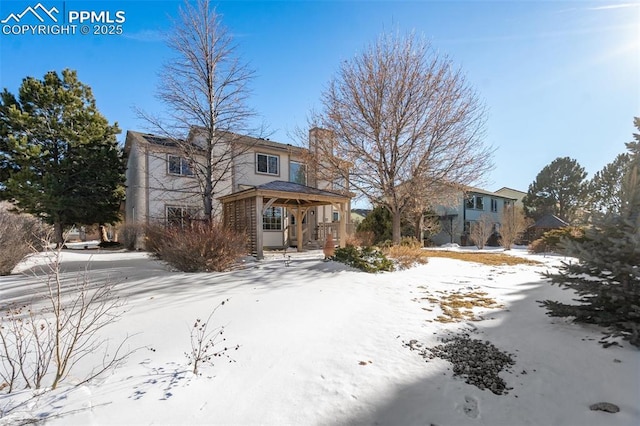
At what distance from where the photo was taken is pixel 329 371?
10.3ft

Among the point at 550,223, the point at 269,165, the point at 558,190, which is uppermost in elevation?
the point at 269,165

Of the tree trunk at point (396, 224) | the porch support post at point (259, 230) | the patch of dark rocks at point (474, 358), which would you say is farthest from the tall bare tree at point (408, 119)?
the patch of dark rocks at point (474, 358)

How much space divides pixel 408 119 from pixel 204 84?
26.3 feet

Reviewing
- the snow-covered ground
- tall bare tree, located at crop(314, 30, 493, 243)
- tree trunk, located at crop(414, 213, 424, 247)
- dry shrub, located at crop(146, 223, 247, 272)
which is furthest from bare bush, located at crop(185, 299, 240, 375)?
tree trunk, located at crop(414, 213, 424, 247)

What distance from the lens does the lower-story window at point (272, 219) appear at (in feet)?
56.1

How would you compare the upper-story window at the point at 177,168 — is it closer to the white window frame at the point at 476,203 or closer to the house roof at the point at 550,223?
the white window frame at the point at 476,203

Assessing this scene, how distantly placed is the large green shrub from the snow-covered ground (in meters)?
2.64

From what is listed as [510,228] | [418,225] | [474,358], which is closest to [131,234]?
[474,358]

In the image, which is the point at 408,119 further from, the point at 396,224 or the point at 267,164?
the point at 267,164

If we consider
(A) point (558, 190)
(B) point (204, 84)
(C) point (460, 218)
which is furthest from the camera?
(A) point (558, 190)

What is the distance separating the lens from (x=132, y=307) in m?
4.77

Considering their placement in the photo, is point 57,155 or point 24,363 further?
point 57,155

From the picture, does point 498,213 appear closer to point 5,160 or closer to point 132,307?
point 132,307

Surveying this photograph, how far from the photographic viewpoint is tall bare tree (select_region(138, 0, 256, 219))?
11.5 metres
